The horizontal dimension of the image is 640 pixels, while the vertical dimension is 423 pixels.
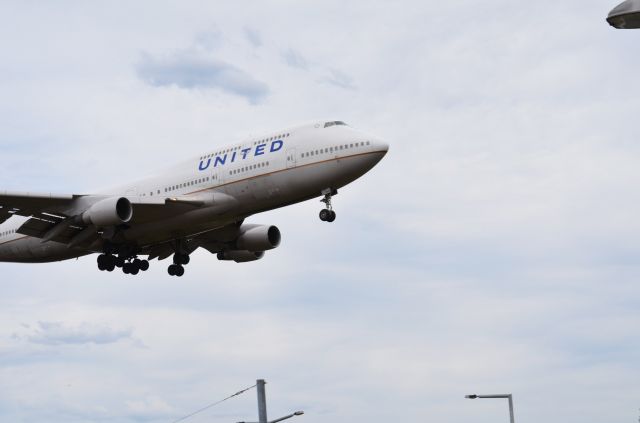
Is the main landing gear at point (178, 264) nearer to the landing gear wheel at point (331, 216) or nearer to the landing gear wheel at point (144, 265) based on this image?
the landing gear wheel at point (144, 265)

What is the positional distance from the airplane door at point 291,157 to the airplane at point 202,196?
0.05 metres

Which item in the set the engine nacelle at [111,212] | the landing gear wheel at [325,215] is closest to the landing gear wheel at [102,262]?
the engine nacelle at [111,212]

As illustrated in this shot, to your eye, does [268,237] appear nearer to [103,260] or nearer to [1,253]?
[103,260]

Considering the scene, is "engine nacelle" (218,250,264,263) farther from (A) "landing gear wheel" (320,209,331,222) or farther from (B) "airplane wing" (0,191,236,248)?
(A) "landing gear wheel" (320,209,331,222)

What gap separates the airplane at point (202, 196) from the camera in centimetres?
4247

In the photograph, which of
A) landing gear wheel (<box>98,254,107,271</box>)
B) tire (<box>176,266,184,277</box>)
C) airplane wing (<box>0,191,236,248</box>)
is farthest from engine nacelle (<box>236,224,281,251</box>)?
landing gear wheel (<box>98,254,107,271</box>)

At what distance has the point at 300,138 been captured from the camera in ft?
142

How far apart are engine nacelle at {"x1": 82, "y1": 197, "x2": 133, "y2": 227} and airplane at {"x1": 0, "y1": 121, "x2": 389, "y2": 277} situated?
47 mm

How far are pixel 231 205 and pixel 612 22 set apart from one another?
34717 mm

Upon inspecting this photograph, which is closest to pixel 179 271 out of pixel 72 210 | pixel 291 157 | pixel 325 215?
pixel 72 210

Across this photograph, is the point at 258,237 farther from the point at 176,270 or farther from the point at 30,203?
the point at 30,203

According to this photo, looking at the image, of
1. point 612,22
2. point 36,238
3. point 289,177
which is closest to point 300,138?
point 289,177

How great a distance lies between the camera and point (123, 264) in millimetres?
49625

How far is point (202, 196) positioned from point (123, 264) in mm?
7832
